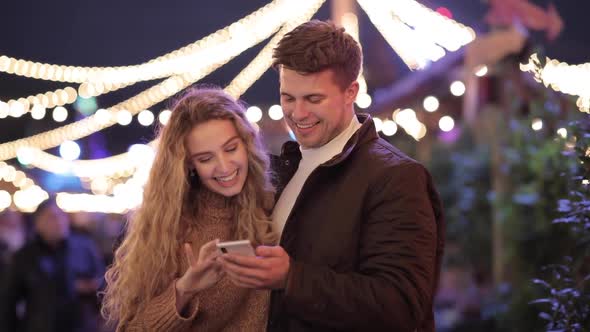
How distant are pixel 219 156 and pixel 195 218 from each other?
0.97 ft

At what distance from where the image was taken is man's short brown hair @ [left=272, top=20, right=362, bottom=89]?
3121 mm

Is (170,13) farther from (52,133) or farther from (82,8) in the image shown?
(52,133)

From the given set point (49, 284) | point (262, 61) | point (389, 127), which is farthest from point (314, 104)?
point (389, 127)

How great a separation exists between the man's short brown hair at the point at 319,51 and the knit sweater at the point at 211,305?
0.64 m

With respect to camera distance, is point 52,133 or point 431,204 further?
point 52,133

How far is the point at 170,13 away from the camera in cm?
1216

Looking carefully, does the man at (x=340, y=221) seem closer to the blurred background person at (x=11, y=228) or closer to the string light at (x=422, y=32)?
the string light at (x=422, y=32)

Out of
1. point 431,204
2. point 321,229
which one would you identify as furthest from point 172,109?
point 431,204

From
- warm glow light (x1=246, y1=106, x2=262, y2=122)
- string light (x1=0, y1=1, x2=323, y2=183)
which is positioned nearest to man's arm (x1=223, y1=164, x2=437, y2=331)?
string light (x1=0, y1=1, x2=323, y2=183)

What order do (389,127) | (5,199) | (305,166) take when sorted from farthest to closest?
(5,199) → (389,127) → (305,166)

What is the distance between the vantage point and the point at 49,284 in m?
7.45

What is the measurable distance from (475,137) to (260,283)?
35.0ft

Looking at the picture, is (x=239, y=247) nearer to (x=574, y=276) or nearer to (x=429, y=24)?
(x=574, y=276)

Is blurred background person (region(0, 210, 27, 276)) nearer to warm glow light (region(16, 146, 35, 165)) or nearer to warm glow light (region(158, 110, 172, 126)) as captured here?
warm glow light (region(16, 146, 35, 165))
